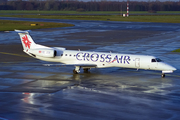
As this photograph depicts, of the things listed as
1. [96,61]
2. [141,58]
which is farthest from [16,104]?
[141,58]

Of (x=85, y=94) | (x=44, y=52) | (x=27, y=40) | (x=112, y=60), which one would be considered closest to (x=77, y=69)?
(x=112, y=60)

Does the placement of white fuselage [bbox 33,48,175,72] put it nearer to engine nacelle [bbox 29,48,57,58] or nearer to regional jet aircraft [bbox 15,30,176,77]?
regional jet aircraft [bbox 15,30,176,77]

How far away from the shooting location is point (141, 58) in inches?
1283

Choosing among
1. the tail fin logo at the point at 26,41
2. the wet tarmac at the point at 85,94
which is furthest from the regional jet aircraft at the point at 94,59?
the wet tarmac at the point at 85,94

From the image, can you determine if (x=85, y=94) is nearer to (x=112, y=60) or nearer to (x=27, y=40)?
(x=112, y=60)

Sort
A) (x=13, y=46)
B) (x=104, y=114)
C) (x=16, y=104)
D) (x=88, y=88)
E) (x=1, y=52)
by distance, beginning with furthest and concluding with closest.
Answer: (x=13, y=46) < (x=1, y=52) < (x=88, y=88) < (x=16, y=104) < (x=104, y=114)

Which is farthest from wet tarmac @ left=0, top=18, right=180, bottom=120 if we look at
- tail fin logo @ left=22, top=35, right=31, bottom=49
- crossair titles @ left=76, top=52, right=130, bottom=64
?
tail fin logo @ left=22, top=35, right=31, bottom=49

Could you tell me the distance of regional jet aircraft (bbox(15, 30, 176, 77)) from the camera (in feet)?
106

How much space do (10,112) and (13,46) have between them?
37.8 meters

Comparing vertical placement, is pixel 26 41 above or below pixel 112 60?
above

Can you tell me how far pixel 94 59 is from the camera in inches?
1334

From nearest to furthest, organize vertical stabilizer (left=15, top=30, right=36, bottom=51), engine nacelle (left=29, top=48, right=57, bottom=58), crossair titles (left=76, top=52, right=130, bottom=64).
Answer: crossair titles (left=76, top=52, right=130, bottom=64) < engine nacelle (left=29, top=48, right=57, bottom=58) < vertical stabilizer (left=15, top=30, right=36, bottom=51)

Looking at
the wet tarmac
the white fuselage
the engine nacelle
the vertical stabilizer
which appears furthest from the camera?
the vertical stabilizer

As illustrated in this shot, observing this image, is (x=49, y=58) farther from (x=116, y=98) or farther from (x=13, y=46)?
(x=13, y=46)
